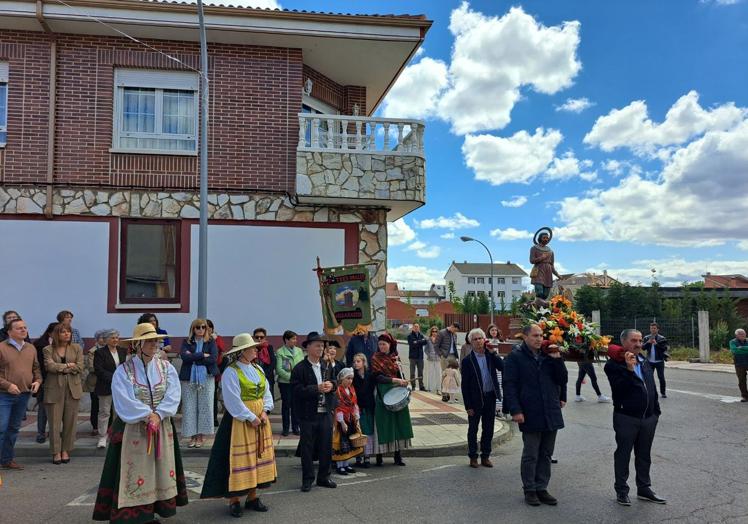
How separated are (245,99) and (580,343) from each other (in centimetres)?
852

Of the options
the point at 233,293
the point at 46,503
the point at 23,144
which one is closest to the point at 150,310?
the point at 233,293

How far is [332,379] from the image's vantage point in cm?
703

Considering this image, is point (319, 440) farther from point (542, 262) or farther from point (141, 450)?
point (542, 262)

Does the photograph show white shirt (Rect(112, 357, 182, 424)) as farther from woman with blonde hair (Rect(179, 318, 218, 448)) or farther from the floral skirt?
woman with blonde hair (Rect(179, 318, 218, 448))

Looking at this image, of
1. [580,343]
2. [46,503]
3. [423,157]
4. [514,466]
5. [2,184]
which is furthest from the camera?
[423,157]

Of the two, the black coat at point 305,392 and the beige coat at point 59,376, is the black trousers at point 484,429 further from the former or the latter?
the beige coat at point 59,376

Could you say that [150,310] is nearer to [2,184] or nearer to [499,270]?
[2,184]

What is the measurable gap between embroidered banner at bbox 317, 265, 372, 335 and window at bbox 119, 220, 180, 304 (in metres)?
3.52

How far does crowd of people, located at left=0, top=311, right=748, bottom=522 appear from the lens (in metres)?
5.19

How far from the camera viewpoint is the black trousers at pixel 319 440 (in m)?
6.64

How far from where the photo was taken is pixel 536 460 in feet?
20.2

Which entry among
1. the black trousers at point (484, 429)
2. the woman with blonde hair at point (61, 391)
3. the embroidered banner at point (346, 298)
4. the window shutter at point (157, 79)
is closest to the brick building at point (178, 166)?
the window shutter at point (157, 79)

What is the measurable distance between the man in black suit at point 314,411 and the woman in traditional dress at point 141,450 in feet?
5.29

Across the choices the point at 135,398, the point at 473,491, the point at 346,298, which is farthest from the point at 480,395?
the point at 135,398
